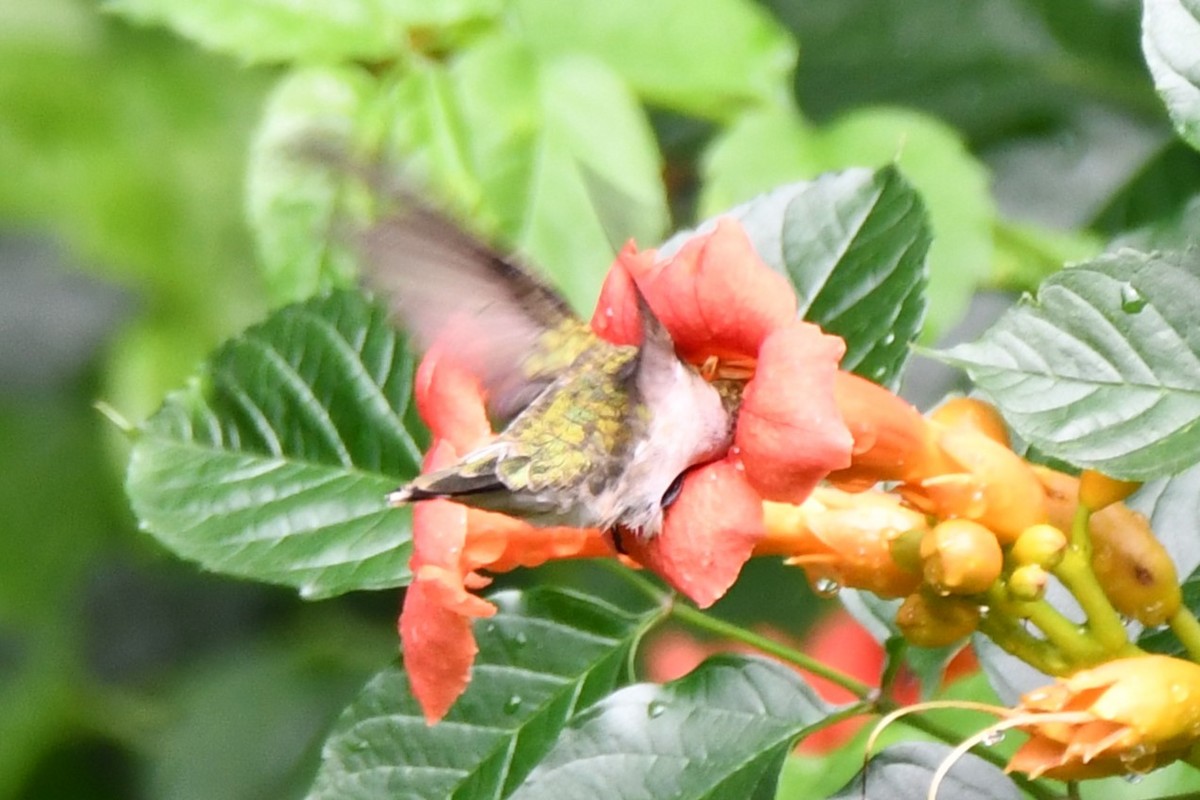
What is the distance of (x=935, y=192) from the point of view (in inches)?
59.2

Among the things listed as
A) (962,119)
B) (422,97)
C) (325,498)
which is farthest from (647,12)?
(325,498)

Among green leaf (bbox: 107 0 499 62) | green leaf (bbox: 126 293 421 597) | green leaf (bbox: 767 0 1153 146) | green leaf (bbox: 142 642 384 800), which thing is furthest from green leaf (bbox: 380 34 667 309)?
green leaf (bbox: 142 642 384 800)

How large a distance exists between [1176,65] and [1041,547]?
288mm

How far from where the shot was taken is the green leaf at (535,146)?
4.72 feet

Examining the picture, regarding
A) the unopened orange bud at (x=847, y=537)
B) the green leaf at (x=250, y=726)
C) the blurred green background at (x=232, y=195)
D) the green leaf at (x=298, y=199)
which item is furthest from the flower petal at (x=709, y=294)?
the green leaf at (x=250, y=726)

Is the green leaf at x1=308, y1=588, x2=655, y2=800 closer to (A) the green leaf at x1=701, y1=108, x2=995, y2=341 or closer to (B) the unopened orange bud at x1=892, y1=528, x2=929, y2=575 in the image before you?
(B) the unopened orange bud at x1=892, y1=528, x2=929, y2=575

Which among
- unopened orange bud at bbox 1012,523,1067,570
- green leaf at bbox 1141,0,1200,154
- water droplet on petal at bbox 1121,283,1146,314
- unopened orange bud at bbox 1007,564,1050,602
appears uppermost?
green leaf at bbox 1141,0,1200,154

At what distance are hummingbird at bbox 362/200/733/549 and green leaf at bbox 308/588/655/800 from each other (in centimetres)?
16

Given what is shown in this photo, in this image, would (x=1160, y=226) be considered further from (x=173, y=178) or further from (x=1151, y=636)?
(x=173, y=178)

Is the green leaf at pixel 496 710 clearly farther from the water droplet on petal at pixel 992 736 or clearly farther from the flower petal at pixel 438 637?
the water droplet on petal at pixel 992 736

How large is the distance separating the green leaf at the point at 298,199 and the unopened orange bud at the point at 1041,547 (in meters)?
0.71

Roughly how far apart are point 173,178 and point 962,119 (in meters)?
1.09

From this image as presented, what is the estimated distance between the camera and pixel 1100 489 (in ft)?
2.71

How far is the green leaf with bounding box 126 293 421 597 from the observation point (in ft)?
3.42
